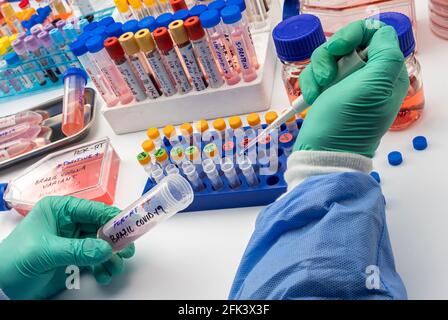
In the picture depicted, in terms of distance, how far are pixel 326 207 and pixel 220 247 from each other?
1.01ft

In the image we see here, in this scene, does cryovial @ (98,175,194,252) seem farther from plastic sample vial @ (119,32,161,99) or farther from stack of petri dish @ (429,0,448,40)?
stack of petri dish @ (429,0,448,40)

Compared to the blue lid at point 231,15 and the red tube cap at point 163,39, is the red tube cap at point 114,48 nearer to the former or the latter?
the red tube cap at point 163,39

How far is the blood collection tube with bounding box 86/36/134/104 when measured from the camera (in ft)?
3.83

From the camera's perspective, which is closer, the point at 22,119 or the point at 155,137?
the point at 155,137

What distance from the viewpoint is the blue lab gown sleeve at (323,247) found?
62 centimetres

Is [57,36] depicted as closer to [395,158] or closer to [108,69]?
[108,69]

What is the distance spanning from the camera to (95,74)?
1.26 m

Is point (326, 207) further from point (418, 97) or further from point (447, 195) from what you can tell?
point (418, 97)

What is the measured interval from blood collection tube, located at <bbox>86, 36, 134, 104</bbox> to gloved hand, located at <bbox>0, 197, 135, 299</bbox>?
0.40 meters

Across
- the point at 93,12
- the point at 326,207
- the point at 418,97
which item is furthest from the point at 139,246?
the point at 93,12

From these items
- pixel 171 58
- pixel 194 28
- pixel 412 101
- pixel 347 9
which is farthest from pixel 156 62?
pixel 412 101

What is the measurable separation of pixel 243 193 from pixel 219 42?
0.41 m

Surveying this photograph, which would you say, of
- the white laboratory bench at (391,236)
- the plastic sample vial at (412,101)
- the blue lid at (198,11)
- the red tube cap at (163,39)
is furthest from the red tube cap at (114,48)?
the plastic sample vial at (412,101)

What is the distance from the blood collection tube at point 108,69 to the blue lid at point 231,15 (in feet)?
1.11
